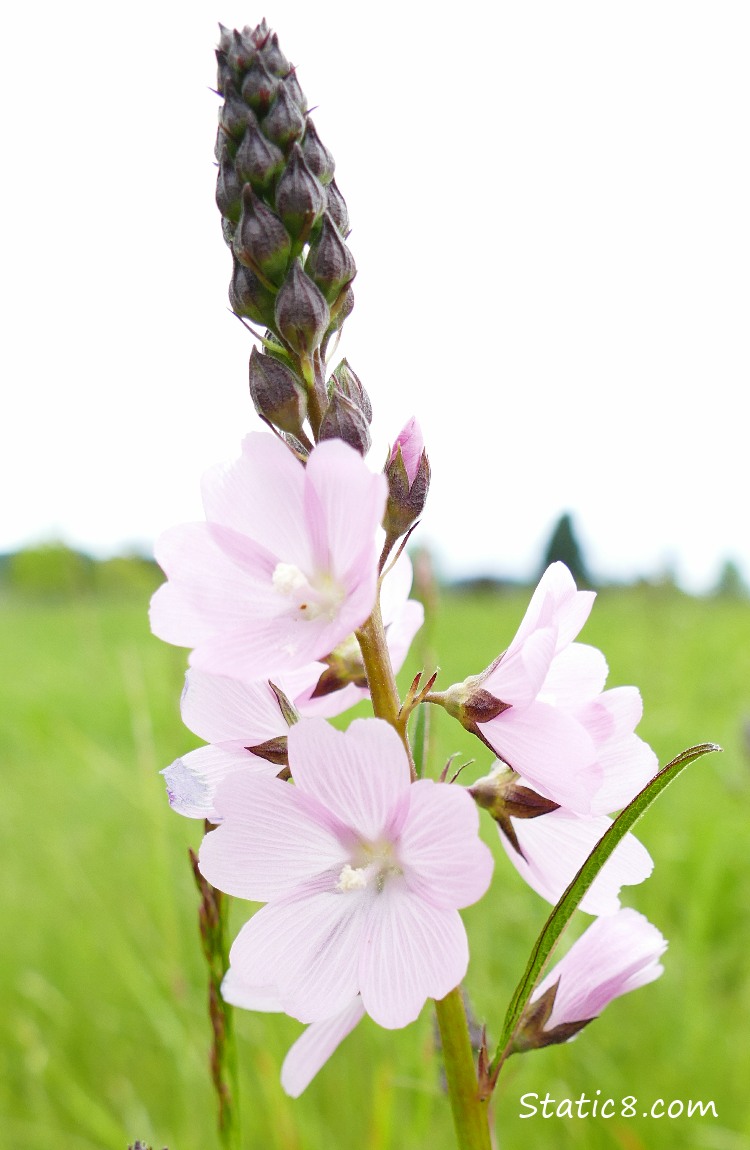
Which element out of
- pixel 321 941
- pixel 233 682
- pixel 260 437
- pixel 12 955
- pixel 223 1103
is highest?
pixel 260 437

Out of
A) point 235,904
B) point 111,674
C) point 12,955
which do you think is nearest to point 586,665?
point 235,904

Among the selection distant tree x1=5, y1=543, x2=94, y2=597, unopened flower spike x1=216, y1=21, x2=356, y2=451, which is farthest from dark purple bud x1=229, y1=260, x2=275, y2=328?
distant tree x1=5, y1=543, x2=94, y2=597

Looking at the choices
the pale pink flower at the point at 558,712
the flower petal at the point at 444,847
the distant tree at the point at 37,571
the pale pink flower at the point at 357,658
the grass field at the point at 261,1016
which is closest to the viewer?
the flower petal at the point at 444,847

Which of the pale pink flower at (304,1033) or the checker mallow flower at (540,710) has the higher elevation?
the checker mallow flower at (540,710)

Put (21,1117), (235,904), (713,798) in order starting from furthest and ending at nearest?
1. (713,798)
2. (235,904)
3. (21,1117)

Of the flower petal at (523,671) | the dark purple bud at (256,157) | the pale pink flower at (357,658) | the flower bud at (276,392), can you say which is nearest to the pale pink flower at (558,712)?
the flower petal at (523,671)

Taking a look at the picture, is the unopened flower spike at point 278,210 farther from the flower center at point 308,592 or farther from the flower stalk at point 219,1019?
the flower stalk at point 219,1019

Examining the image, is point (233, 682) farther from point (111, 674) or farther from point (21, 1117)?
point (111, 674)

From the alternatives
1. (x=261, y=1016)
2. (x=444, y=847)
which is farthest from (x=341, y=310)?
(x=261, y=1016)
